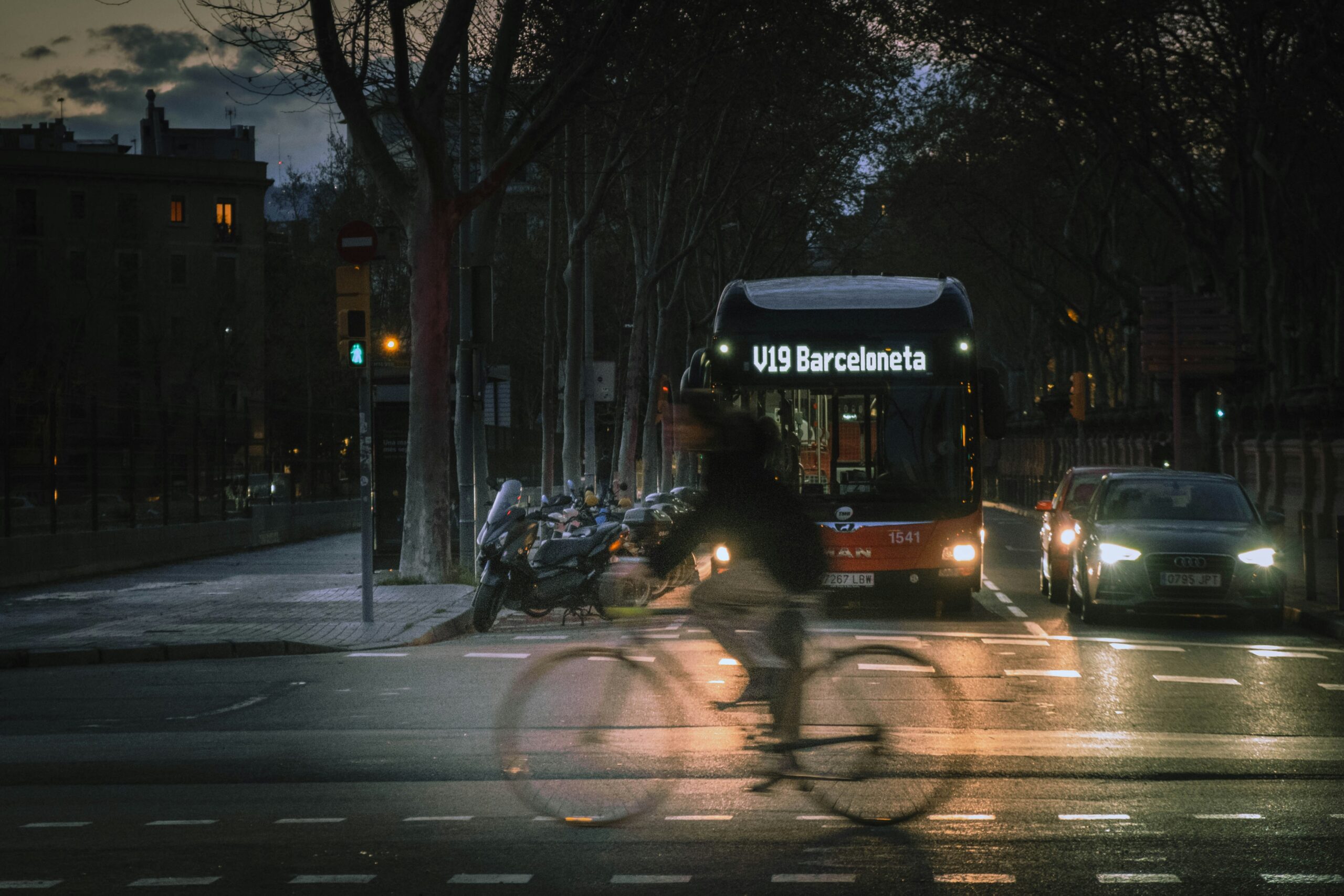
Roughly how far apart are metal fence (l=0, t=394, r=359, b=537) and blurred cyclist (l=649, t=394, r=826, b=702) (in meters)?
15.3

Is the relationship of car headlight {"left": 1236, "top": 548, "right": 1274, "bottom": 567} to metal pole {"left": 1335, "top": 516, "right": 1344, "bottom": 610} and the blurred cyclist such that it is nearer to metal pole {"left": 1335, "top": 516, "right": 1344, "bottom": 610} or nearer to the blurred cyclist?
metal pole {"left": 1335, "top": 516, "right": 1344, "bottom": 610}

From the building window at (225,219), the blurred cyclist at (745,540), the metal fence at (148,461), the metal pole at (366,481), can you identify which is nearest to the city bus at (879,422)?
the metal pole at (366,481)

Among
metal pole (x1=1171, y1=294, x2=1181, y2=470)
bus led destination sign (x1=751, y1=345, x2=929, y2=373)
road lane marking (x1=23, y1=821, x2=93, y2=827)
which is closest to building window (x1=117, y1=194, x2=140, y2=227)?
metal pole (x1=1171, y1=294, x2=1181, y2=470)

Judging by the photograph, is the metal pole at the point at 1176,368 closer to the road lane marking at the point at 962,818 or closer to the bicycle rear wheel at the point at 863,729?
the bicycle rear wheel at the point at 863,729

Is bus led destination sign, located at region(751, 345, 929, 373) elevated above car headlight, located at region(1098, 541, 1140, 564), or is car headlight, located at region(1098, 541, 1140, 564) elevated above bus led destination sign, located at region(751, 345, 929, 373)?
bus led destination sign, located at region(751, 345, 929, 373)

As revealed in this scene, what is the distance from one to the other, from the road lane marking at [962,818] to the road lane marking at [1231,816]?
0.88 m

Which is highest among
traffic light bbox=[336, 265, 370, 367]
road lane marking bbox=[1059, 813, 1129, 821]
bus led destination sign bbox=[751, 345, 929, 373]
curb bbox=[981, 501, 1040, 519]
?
traffic light bbox=[336, 265, 370, 367]

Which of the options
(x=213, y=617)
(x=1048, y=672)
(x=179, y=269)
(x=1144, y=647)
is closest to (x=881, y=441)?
(x=1144, y=647)

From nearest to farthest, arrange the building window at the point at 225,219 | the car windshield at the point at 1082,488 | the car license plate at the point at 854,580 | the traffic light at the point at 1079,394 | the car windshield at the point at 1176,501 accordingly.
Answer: the car license plate at the point at 854,580 → the car windshield at the point at 1176,501 → the car windshield at the point at 1082,488 → the traffic light at the point at 1079,394 → the building window at the point at 225,219

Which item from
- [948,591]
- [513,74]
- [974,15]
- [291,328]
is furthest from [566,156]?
[291,328]

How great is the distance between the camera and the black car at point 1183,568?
16562 mm

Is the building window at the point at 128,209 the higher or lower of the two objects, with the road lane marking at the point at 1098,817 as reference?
higher

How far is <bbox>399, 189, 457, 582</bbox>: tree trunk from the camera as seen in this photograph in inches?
794

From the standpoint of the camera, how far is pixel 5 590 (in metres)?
21.2
